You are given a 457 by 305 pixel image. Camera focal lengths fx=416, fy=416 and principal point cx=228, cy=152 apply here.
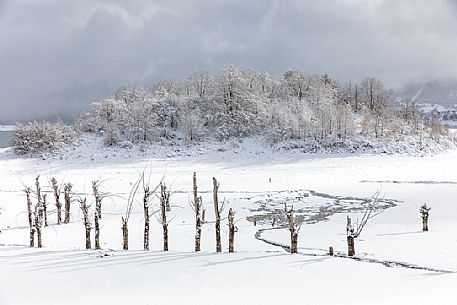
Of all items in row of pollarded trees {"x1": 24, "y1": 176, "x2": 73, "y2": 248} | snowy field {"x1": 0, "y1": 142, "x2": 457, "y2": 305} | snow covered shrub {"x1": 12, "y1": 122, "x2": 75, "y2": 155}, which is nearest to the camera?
snowy field {"x1": 0, "y1": 142, "x2": 457, "y2": 305}

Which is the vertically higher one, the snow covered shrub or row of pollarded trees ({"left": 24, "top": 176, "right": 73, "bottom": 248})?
the snow covered shrub

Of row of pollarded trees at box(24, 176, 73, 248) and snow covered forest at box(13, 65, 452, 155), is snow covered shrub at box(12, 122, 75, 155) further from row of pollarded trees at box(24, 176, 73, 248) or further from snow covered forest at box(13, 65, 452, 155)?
row of pollarded trees at box(24, 176, 73, 248)

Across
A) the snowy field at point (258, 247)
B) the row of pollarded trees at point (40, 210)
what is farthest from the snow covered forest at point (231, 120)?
the row of pollarded trees at point (40, 210)

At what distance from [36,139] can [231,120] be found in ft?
141

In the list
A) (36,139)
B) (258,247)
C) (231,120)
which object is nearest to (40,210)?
(258,247)

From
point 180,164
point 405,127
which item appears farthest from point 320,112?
point 180,164

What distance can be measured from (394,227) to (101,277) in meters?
25.0

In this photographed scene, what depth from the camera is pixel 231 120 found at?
322 ft

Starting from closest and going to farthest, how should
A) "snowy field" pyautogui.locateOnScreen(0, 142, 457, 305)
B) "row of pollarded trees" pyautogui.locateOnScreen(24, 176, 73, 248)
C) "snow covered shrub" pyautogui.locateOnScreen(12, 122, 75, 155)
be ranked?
"snowy field" pyautogui.locateOnScreen(0, 142, 457, 305) → "row of pollarded trees" pyautogui.locateOnScreen(24, 176, 73, 248) → "snow covered shrub" pyautogui.locateOnScreen(12, 122, 75, 155)

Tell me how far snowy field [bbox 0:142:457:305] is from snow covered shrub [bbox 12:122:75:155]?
1459 cm

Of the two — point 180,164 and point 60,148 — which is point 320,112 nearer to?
point 180,164

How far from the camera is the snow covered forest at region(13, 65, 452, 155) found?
91500 mm

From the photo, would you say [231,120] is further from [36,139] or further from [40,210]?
[40,210]

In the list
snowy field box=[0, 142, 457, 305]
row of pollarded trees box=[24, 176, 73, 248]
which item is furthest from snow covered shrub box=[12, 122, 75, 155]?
row of pollarded trees box=[24, 176, 73, 248]
